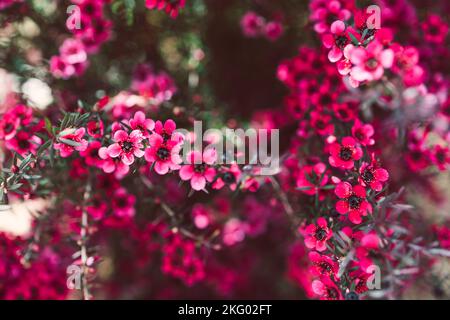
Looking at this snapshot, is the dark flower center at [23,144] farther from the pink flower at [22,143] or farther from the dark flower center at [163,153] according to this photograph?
the dark flower center at [163,153]

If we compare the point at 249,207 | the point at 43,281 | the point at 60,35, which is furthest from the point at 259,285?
the point at 60,35

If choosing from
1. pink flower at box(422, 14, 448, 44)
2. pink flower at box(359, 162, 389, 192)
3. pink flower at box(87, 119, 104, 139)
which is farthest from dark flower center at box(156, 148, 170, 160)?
pink flower at box(422, 14, 448, 44)

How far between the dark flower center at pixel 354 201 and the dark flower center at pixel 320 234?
4.6 inches

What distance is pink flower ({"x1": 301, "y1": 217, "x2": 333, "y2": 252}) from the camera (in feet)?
3.81

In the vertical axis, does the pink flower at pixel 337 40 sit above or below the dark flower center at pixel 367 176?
above

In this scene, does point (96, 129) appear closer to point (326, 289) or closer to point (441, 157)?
point (326, 289)

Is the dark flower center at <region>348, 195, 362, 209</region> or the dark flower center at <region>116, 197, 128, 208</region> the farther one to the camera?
the dark flower center at <region>116, 197, 128, 208</region>

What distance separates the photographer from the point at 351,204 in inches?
45.9

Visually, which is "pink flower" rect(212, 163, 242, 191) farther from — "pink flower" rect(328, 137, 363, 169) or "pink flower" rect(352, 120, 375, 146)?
"pink flower" rect(352, 120, 375, 146)

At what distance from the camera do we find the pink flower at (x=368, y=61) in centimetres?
103

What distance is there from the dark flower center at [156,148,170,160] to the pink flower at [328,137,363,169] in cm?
52

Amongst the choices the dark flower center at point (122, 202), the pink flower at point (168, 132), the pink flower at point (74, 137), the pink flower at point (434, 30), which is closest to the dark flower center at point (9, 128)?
the pink flower at point (74, 137)

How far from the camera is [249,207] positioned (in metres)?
2.13

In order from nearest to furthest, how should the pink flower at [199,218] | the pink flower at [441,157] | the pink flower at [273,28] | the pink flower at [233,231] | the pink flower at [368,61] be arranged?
the pink flower at [368,61] < the pink flower at [441,157] < the pink flower at [199,218] < the pink flower at [233,231] < the pink flower at [273,28]
